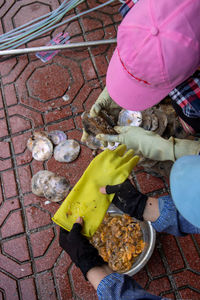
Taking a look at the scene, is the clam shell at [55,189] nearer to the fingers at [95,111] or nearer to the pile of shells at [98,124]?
the pile of shells at [98,124]

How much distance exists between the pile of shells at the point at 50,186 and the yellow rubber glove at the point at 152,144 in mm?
597

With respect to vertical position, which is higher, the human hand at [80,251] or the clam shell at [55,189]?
the clam shell at [55,189]

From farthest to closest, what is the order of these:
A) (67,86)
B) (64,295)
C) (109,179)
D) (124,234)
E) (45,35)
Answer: (45,35) < (67,86) < (64,295) < (124,234) < (109,179)

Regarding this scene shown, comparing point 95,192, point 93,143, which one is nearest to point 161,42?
point 95,192

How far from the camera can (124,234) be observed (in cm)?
174

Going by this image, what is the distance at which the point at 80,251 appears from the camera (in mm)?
1327

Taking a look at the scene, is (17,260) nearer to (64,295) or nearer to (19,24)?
(64,295)

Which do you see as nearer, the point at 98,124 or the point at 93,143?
the point at 98,124

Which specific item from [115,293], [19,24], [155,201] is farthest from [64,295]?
[19,24]

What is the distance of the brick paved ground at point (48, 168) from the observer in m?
1.82

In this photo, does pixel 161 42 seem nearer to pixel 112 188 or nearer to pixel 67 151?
pixel 112 188

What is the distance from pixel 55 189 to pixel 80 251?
2.34 ft

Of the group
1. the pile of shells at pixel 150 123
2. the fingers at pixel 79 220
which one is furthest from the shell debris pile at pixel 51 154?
the fingers at pixel 79 220

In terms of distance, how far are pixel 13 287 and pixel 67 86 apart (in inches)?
66.6
